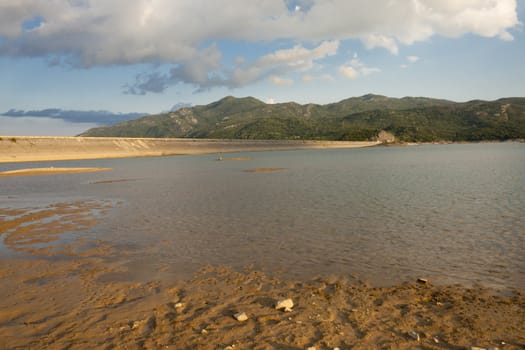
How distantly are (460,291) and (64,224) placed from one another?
56.3 feet

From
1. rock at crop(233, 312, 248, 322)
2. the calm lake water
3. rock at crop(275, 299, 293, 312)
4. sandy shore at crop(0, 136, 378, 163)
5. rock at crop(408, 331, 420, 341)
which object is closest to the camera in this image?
rock at crop(408, 331, 420, 341)

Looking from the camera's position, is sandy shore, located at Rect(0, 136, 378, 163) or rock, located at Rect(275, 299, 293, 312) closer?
rock, located at Rect(275, 299, 293, 312)

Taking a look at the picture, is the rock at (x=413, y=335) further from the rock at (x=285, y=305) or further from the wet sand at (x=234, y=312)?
the rock at (x=285, y=305)

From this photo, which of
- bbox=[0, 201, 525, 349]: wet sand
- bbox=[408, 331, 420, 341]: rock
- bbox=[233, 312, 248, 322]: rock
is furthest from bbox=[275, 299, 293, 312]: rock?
bbox=[408, 331, 420, 341]: rock

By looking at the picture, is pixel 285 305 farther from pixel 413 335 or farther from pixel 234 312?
pixel 413 335

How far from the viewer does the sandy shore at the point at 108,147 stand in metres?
101

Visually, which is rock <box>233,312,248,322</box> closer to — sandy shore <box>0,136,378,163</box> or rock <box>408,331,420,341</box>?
rock <box>408,331,420,341</box>

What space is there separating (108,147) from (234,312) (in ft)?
420

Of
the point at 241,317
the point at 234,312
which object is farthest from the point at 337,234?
the point at 241,317

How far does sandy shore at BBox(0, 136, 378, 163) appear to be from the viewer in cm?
10094

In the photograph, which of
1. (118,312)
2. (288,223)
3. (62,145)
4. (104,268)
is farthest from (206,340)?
(62,145)

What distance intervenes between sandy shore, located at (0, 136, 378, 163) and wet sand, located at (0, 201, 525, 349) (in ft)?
357

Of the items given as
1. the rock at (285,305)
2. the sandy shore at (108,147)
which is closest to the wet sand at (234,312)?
the rock at (285,305)

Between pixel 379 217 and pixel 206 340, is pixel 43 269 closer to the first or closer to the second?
pixel 206 340
